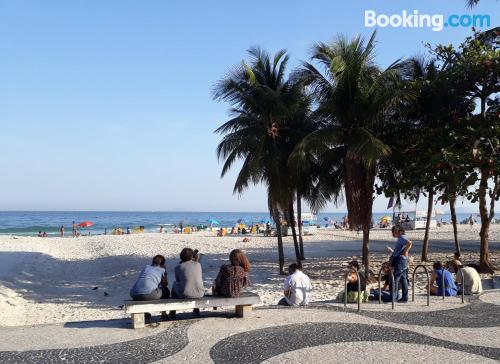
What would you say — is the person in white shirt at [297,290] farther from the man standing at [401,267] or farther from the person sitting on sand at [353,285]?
the man standing at [401,267]

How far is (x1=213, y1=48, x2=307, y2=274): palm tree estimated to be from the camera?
54.5 ft

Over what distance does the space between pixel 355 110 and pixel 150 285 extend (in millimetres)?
9330

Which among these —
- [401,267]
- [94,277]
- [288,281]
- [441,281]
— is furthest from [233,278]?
[94,277]

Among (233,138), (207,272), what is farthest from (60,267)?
(233,138)

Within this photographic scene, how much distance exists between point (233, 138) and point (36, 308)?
8.20 metres

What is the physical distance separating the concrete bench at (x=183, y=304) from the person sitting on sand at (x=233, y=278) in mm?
128

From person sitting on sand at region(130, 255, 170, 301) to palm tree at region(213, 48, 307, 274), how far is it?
885 centimetres

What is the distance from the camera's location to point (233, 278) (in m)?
7.89

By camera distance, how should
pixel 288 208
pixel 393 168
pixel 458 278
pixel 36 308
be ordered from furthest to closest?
pixel 288 208, pixel 393 168, pixel 36 308, pixel 458 278

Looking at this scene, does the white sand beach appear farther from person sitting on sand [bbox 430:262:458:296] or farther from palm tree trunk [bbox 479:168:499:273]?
palm tree trunk [bbox 479:168:499:273]

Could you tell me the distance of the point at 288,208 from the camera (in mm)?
18672

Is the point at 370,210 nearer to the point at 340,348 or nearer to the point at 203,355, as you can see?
the point at 340,348

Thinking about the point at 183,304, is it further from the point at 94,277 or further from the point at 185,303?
the point at 94,277

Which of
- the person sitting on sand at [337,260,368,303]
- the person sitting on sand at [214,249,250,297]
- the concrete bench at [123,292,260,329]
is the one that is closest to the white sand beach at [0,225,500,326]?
the person sitting on sand at [337,260,368,303]
